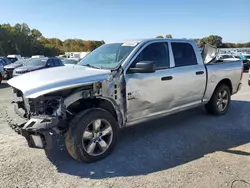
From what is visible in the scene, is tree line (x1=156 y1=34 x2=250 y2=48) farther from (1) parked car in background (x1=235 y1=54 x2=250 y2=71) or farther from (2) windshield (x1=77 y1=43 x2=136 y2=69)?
(1) parked car in background (x1=235 y1=54 x2=250 y2=71)

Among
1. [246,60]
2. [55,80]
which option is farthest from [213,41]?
[55,80]

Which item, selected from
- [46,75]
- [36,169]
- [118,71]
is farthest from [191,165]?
[46,75]

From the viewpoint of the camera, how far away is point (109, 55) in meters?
4.96

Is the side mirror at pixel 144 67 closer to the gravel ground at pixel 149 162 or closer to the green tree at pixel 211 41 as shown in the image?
the gravel ground at pixel 149 162

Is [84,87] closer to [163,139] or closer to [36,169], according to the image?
[36,169]

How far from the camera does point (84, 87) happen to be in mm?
3967

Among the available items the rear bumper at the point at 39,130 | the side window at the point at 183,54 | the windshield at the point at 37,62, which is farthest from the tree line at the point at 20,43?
the rear bumper at the point at 39,130

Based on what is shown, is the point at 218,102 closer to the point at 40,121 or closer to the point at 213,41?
the point at 40,121

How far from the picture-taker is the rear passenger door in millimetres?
5270

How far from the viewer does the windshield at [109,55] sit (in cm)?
463

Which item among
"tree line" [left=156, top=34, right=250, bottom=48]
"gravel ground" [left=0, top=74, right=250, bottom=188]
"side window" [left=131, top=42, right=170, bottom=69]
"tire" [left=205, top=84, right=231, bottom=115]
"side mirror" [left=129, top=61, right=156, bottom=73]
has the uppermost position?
"tree line" [left=156, top=34, right=250, bottom=48]

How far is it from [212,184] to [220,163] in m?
0.69

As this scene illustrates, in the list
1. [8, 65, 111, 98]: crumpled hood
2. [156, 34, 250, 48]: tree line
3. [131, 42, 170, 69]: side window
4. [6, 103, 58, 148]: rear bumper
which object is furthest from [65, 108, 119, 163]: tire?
[156, 34, 250, 48]: tree line

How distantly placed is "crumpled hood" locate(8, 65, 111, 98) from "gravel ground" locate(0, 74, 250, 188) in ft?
3.70
